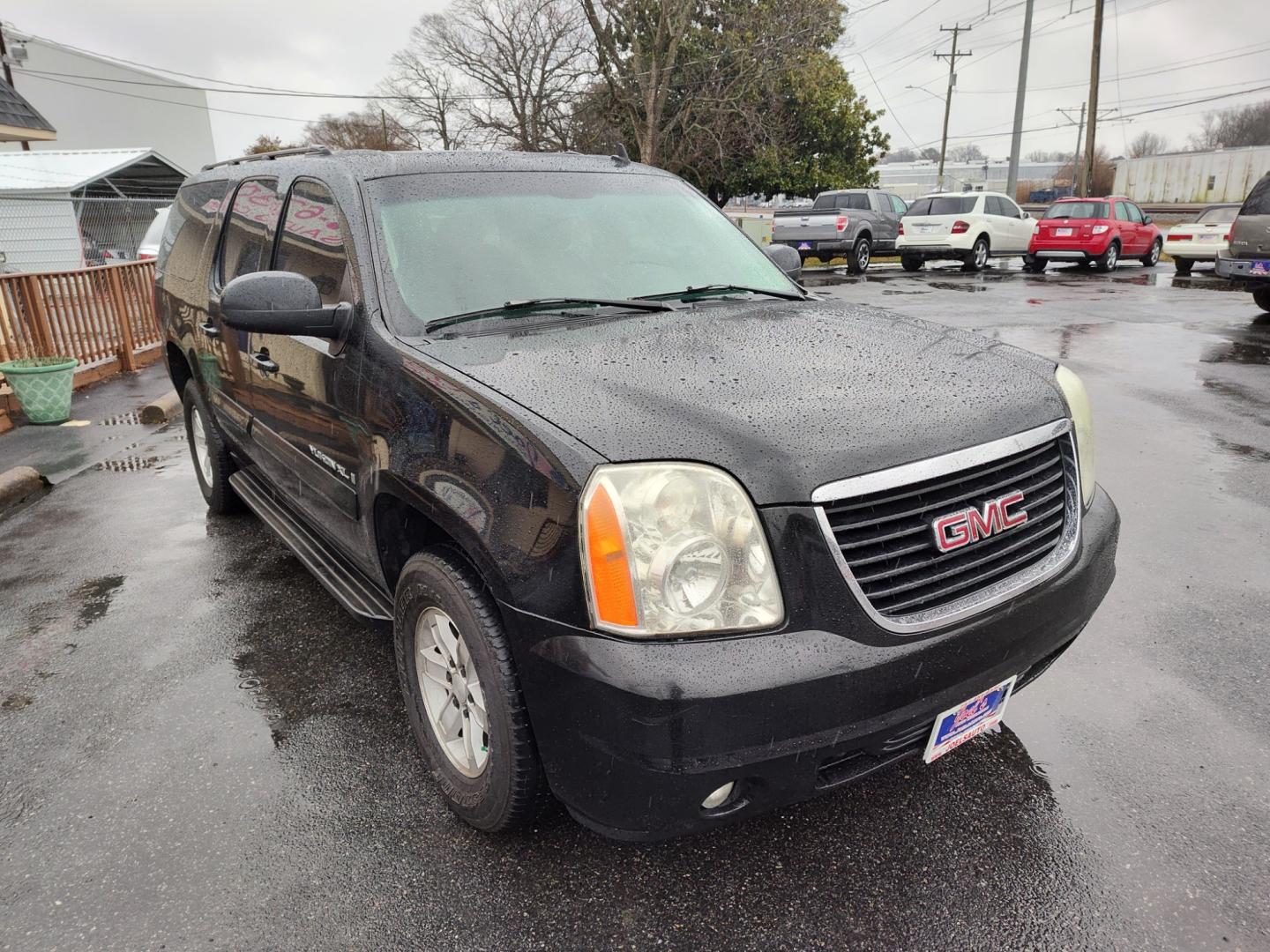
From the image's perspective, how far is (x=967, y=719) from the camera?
2.16 meters

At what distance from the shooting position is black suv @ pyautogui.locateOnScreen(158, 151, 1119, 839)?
1838mm

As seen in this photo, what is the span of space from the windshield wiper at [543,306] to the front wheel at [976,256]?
19.9 metres

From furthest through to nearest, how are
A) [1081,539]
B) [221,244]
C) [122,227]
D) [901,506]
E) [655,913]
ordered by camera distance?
[122,227] < [221,244] < [1081,539] < [655,913] < [901,506]

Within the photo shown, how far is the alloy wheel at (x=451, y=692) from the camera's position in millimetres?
2320

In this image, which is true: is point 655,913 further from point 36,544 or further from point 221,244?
point 36,544

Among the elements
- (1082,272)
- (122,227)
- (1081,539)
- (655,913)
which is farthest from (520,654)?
(122,227)

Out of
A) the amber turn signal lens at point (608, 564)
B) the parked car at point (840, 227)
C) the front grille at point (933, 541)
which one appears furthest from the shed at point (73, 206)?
the front grille at point (933, 541)

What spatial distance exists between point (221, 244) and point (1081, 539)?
396cm

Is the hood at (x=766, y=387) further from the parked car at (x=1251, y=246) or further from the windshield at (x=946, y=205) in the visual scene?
the windshield at (x=946, y=205)

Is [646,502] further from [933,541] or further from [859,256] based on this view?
[859,256]

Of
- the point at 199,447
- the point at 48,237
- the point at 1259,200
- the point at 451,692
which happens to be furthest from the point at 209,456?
the point at 48,237

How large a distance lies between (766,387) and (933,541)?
561 mm

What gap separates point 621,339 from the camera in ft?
8.35

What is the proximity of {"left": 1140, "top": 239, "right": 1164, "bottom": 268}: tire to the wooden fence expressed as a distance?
2305 centimetres
